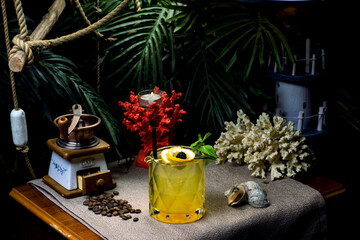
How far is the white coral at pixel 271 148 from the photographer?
1.55 m

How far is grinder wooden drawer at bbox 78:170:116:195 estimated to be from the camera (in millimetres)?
1415

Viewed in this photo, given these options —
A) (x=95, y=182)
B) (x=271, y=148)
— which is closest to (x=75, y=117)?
(x=95, y=182)

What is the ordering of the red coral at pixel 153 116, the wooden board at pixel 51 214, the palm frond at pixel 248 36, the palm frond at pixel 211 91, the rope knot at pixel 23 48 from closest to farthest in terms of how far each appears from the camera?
1. the wooden board at pixel 51 214
2. the rope knot at pixel 23 48
3. the red coral at pixel 153 116
4. the palm frond at pixel 248 36
5. the palm frond at pixel 211 91

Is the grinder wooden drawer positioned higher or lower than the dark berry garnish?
lower

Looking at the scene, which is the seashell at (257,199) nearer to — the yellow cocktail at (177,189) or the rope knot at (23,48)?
the yellow cocktail at (177,189)

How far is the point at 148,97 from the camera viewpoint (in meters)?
1.57

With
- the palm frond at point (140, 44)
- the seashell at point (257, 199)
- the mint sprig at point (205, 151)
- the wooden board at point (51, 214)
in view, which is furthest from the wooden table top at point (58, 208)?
the palm frond at point (140, 44)

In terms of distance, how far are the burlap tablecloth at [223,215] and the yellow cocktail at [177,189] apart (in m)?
0.03

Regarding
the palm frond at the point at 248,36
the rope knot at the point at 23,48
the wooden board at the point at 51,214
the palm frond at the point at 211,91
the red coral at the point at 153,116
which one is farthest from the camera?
the palm frond at the point at 211,91

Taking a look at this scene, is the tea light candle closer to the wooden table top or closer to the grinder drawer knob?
the grinder drawer knob

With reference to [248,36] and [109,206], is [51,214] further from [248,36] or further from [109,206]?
[248,36]

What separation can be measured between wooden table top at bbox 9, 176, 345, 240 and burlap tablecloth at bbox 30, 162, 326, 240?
0.05 feet

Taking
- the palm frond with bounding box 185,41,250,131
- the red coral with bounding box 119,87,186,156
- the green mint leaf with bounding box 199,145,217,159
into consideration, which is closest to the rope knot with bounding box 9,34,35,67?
the red coral with bounding box 119,87,186,156

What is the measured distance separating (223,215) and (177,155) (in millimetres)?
213
